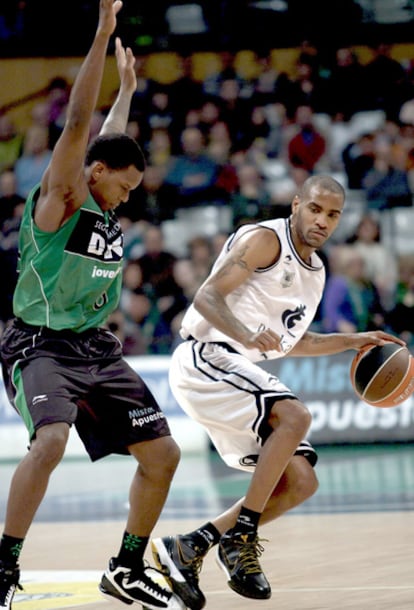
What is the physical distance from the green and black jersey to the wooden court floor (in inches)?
54.6

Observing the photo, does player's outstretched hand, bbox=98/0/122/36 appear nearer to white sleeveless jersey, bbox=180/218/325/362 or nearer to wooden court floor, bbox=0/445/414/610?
white sleeveless jersey, bbox=180/218/325/362

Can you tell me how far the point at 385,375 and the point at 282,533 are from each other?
81.3 inches

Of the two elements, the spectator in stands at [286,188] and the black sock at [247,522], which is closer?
the black sock at [247,522]

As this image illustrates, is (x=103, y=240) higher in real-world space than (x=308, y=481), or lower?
higher

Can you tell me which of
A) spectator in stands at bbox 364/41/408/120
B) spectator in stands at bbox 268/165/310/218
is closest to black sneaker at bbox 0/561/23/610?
spectator in stands at bbox 268/165/310/218

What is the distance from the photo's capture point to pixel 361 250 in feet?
Answer: 46.5

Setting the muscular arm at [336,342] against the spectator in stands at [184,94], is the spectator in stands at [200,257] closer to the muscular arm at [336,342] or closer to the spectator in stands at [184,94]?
the spectator in stands at [184,94]

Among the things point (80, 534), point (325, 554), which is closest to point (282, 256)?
point (325, 554)

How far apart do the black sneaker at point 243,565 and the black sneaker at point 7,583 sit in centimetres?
97

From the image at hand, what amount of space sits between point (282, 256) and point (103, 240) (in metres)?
0.98

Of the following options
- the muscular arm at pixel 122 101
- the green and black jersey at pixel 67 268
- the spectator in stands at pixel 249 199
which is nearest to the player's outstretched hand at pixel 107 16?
the green and black jersey at pixel 67 268

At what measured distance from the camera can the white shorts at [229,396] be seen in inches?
225

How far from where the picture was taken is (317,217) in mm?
5961

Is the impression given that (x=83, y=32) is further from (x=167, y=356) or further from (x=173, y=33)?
(x=167, y=356)
